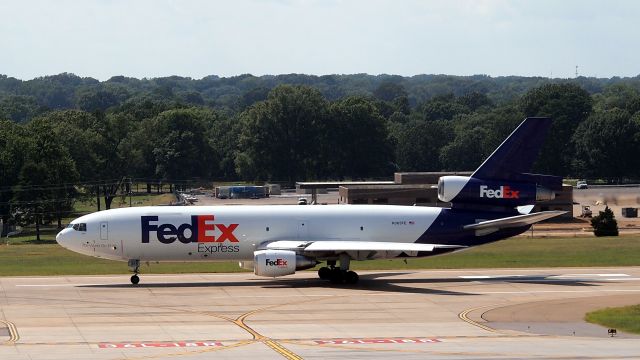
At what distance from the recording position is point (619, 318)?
44031mm

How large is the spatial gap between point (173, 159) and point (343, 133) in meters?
27.5

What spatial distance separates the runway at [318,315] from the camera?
3738cm

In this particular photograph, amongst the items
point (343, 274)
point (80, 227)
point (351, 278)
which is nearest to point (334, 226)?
point (343, 274)

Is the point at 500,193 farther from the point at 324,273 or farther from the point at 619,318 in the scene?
the point at 619,318

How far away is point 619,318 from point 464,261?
24.1 metres

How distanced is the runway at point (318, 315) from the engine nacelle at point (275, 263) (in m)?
0.91

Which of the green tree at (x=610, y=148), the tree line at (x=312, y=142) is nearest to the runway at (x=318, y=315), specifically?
the tree line at (x=312, y=142)

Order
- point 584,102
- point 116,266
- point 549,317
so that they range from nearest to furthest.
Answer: point 549,317, point 116,266, point 584,102

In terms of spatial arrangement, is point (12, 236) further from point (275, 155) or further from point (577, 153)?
point (577, 153)

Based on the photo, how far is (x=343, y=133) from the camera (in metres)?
177

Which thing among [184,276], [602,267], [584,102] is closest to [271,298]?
[184,276]

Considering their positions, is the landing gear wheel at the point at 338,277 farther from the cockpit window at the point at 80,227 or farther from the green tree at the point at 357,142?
the green tree at the point at 357,142

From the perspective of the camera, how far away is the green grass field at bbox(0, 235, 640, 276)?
64938mm

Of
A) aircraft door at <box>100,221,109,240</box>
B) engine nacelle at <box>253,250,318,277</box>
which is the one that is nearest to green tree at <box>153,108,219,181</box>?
aircraft door at <box>100,221,109,240</box>
